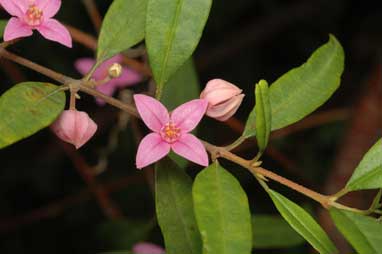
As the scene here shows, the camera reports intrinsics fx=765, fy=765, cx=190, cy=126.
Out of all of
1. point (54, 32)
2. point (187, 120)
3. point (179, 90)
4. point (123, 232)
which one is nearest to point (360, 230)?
point (187, 120)

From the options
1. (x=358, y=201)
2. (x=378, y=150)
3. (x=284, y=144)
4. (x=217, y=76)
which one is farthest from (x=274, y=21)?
(x=378, y=150)

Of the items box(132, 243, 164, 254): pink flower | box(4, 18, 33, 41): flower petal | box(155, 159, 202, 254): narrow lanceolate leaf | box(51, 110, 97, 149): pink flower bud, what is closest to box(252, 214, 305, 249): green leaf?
box(132, 243, 164, 254): pink flower

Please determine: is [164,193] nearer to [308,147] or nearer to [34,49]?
[34,49]

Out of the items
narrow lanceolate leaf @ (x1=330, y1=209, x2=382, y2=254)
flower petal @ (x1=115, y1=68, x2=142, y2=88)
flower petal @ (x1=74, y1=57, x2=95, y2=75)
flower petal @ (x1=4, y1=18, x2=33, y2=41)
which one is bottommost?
narrow lanceolate leaf @ (x1=330, y1=209, x2=382, y2=254)

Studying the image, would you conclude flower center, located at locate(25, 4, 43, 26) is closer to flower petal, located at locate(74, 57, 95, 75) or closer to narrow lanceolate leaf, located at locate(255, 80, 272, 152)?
narrow lanceolate leaf, located at locate(255, 80, 272, 152)

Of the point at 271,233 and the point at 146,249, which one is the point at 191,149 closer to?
the point at 146,249
